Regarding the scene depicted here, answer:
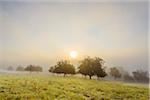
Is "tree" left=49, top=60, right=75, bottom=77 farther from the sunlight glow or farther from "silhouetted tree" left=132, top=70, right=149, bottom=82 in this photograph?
"silhouetted tree" left=132, top=70, right=149, bottom=82

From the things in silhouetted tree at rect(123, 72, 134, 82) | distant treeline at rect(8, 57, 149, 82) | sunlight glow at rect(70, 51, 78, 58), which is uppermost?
sunlight glow at rect(70, 51, 78, 58)

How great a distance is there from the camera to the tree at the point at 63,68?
327 centimetres

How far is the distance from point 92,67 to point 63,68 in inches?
11.9

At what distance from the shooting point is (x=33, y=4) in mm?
3381

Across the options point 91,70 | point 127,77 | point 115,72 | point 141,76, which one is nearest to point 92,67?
point 91,70

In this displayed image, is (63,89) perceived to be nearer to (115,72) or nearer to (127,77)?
(115,72)

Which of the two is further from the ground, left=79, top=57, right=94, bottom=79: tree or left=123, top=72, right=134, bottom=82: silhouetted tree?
left=79, top=57, right=94, bottom=79: tree

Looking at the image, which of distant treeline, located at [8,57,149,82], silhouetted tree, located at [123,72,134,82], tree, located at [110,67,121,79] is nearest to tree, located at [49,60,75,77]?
distant treeline, located at [8,57,149,82]

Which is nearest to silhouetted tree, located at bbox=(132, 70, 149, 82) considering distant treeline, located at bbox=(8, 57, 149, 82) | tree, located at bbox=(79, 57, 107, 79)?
distant treeline, located at bbox=(8, 57, 149, 82)

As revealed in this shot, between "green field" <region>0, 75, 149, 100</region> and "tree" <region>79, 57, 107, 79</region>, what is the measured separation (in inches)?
Result: 2.9

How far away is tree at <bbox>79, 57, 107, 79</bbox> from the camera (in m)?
3.24

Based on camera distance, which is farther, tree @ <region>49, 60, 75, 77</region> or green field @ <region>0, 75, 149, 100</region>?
tree @ <region>49, 60, 75, 77</region>

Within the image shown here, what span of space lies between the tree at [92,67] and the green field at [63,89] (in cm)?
7

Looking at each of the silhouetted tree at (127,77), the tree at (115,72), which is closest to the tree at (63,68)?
the tree at (115,72)
